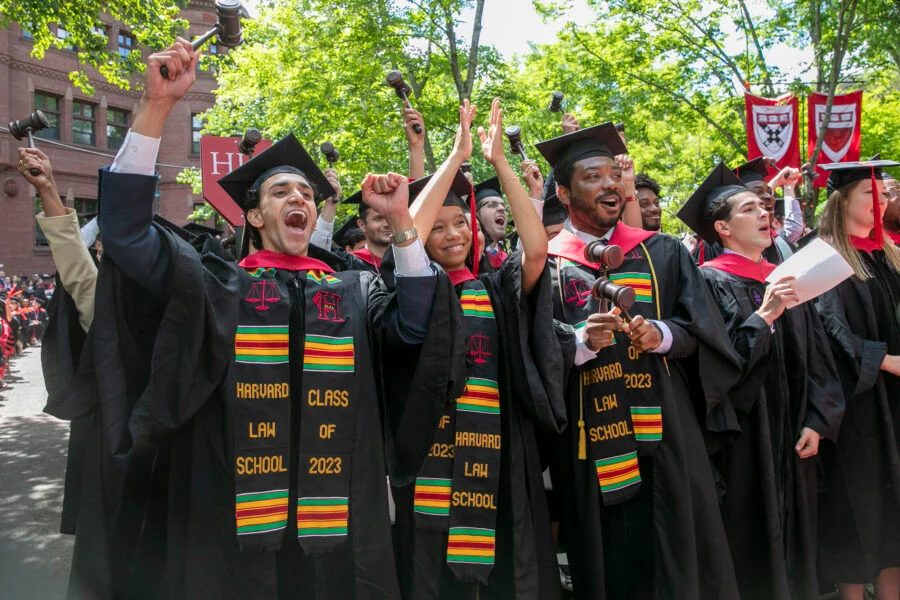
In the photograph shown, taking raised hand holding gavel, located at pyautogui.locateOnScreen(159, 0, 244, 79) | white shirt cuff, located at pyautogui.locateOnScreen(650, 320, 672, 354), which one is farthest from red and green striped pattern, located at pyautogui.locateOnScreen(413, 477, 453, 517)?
raised hand holding gavel, located at pyautogui.locateOnScreen(159, 0, 244, 79)

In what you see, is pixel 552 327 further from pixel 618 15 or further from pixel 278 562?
pixel 618 15

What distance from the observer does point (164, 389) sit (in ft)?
8.46

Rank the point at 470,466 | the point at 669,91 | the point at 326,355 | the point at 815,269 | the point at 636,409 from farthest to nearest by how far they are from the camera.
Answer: the point at 669,91 → the point at 815,269 → the point at 636,409 → the point at 470,466 → the point at 326,355

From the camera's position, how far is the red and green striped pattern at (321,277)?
9.81 feet

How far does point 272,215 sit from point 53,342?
5.39ft

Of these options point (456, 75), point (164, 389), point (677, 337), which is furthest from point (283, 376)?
point (456, 75)

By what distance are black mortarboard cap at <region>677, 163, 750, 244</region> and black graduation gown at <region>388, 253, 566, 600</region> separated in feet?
4.82

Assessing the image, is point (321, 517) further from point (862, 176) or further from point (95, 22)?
point (95, 22)

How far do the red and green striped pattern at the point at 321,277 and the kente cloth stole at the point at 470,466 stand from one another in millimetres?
567

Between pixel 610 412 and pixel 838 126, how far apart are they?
464 inches

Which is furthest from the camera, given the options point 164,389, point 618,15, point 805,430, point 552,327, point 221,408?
point 618,15

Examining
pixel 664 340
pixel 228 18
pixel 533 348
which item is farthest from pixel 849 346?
pixel 228 18

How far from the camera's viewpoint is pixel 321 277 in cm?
303

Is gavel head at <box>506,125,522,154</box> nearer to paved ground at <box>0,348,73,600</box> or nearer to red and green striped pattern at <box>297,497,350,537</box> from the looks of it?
red and green striped pattern at <box>297,497,350,537</box>
